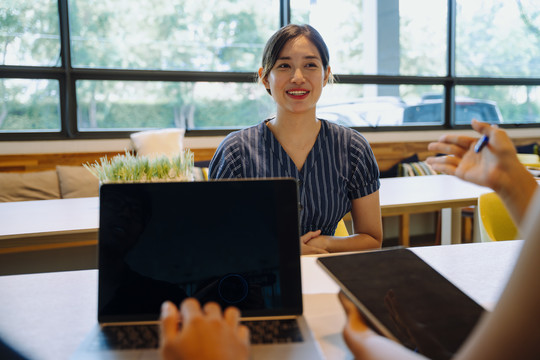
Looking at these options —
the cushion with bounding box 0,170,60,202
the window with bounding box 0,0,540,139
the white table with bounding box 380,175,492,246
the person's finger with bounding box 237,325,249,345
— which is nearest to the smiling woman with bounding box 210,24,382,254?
the white table with bounding box 380,175,492,246

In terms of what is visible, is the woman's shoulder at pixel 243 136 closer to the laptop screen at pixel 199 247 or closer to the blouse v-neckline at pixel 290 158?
the blouse v-neckline at pixel 290 158

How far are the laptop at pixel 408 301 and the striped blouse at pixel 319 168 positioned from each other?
28.7 inches

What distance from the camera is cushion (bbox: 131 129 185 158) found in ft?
12.9

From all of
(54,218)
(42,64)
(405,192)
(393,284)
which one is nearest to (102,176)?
(54,218)

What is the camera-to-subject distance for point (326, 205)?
164 centimetres

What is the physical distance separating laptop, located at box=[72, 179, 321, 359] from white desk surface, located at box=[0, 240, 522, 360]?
0.07m

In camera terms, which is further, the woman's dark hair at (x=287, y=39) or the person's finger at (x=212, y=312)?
the woman's dark hair at (x=287, y=39)

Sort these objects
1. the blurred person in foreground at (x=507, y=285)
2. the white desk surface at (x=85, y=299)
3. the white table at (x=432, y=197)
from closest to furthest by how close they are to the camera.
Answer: the blurred person in foreground at (x=507, y=285) < the white desk surface at (x=85, y=299) < the white table at (x=432, y=197)

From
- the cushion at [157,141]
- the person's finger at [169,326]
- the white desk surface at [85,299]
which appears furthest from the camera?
the cushion at [157,141]

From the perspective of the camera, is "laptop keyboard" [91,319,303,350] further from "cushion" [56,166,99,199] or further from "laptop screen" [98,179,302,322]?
"cushion" [56,166,99,199]

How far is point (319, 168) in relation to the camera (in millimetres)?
1663

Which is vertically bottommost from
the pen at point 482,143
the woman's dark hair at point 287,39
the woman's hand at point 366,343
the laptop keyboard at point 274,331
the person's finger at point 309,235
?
the person's finger at point 309,235

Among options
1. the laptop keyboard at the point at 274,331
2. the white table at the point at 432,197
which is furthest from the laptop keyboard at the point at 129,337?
the white table at the point at 432,197

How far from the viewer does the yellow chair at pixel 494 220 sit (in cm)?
191
